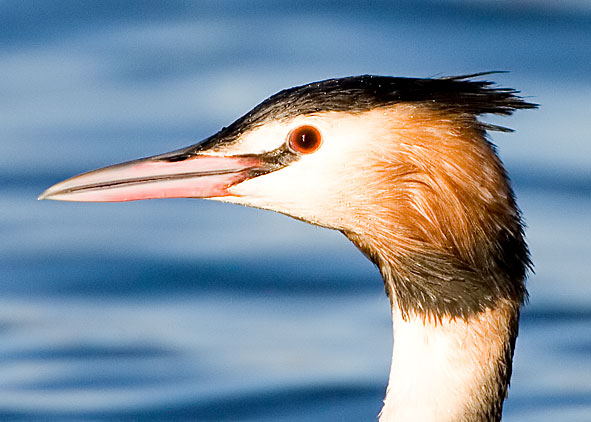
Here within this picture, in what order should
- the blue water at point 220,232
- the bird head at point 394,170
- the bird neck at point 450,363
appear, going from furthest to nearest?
the blue water at point 220,232
the bird neck at point 450,363
the bird head at point 394,170

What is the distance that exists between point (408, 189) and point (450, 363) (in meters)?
0.77

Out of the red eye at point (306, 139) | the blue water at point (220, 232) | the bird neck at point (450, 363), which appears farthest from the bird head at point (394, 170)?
the blue water at point (220, 232)

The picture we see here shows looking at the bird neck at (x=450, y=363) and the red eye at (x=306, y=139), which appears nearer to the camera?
the red eye at (x=306, y=139)

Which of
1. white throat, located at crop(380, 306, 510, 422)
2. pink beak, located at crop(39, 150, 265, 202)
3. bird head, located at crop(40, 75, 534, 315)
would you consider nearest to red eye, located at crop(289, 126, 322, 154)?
bird head, located at crop(40, 75, 534, 315)

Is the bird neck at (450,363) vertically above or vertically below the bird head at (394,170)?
below

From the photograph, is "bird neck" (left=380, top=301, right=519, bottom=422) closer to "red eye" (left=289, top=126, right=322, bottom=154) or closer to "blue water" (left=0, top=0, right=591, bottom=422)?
"red eye" (left=289, top=126, right=322, bottom=154)

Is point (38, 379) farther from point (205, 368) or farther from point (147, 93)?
point (147, 93)

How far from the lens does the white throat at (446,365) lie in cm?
701

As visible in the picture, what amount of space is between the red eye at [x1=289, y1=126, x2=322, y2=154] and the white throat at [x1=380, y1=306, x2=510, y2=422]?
79cm

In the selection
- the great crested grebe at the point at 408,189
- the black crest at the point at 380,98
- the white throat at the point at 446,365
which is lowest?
the white throat at the point at 446,365

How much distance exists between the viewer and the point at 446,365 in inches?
278

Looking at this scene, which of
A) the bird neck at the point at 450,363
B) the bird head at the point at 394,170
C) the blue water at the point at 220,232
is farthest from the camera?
the blue water at the point at 220,232

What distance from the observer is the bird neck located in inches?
Answer: 276

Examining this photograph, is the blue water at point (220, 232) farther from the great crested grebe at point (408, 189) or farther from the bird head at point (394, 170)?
the bird head at point (394, 170)
